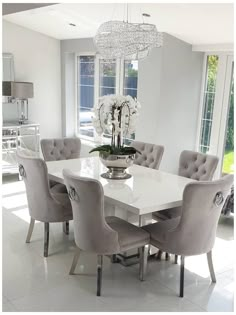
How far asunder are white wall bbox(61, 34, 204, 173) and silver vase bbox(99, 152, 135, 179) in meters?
1.63

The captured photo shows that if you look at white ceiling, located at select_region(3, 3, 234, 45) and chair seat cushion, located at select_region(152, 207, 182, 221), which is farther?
white ceiling, located at select_region(3, 3, 234, 45)

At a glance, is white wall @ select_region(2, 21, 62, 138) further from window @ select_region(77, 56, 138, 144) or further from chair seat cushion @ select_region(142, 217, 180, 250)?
chair seat cushion @ select_region(142, 217, 180, 250)

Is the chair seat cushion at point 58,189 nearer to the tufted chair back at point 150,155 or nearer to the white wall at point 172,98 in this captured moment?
the tufted chair back at point 150,155

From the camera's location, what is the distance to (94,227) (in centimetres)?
274

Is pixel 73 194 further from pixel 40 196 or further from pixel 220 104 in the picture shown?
pixel 220 104

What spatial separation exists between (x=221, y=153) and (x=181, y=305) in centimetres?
278

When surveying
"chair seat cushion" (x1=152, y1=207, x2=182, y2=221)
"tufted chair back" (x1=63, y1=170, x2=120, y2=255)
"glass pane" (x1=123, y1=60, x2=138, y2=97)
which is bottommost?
"chair seat cushion" (x1=152, y1=207, x2=182, y2=221)

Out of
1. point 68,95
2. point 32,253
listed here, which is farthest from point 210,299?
point 68,95

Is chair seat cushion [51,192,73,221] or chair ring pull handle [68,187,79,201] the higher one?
chair ring pull handle [68,187,79,201]

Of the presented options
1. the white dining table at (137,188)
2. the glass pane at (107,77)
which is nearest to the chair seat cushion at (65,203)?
the white dining table at (137,188)

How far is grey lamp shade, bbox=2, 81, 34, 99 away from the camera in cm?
583

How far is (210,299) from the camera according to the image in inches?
112

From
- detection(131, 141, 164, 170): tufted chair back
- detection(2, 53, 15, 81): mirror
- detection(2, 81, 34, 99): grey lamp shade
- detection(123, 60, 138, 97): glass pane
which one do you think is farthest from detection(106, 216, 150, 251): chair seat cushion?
detection(2, 53, 15, 81): mirror

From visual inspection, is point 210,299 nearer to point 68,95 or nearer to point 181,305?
point 181,305
